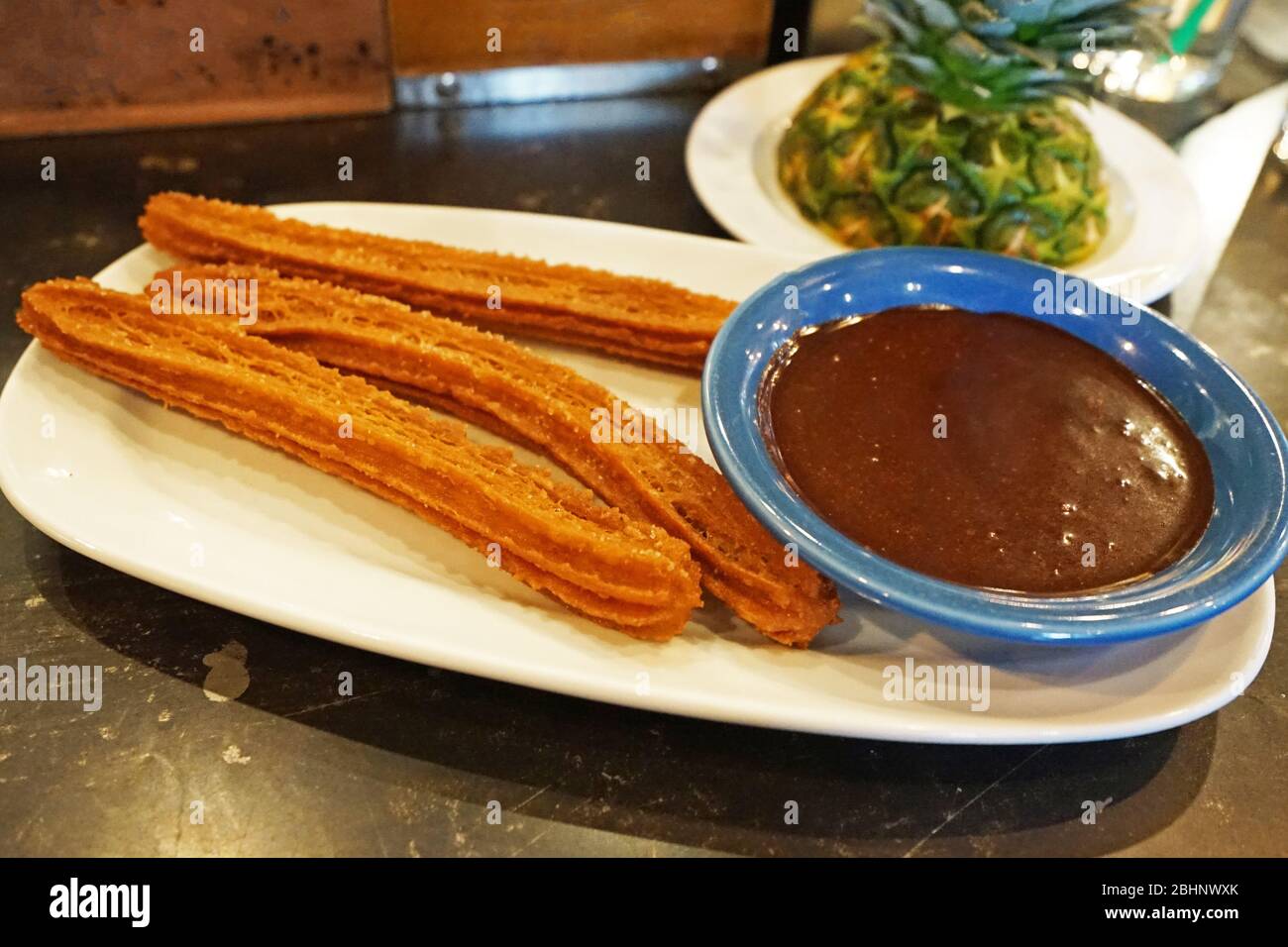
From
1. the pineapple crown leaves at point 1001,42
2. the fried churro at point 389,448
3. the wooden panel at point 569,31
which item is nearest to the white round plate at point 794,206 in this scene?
the wooden panel at point 569,31

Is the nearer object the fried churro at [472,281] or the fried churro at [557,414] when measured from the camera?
the fried churro at [557,414]

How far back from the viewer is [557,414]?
3.82 feet

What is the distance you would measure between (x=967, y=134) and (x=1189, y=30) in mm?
1194

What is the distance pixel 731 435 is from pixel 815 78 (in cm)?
128

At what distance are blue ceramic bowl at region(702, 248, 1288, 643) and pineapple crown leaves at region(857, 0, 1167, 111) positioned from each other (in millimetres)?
359

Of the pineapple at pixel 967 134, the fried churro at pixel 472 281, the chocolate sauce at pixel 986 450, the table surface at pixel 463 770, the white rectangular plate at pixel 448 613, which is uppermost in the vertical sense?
the pineapple at pixel 967 134

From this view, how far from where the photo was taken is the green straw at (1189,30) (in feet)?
7.43

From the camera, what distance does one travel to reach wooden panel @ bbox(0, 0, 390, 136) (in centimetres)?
170

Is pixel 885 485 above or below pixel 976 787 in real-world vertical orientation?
above

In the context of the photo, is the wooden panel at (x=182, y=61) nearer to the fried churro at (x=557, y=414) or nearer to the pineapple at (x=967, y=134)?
the fried churro at (x=557, y=414)

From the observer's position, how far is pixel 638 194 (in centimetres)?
189

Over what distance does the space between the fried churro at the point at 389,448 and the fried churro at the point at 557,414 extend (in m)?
0.04
